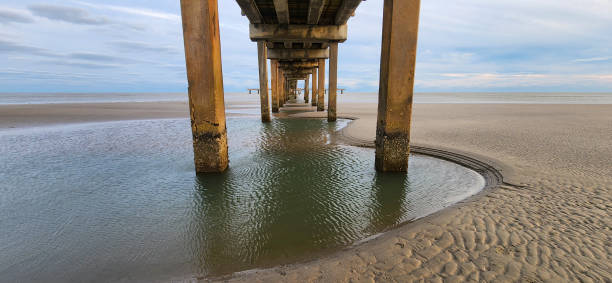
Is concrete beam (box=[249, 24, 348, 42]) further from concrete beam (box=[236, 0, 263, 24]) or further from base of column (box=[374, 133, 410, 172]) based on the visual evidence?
base of column (box=[374, 133, 410, 172])

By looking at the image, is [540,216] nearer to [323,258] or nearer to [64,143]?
[323,258]

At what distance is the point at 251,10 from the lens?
401 inches

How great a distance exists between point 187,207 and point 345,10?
9.50 m

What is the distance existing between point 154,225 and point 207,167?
1.97 meters

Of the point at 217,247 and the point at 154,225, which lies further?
the point at 154,225

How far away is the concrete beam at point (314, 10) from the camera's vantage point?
927cm

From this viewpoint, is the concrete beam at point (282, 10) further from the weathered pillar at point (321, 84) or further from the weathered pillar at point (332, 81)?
the weathered pillar at point (321, 84)

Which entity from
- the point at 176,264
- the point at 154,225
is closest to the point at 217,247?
the point at 176,264

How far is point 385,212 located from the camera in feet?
11.8

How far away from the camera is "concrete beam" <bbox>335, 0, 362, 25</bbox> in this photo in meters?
9.42

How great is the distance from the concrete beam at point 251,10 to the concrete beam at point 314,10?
2.10m

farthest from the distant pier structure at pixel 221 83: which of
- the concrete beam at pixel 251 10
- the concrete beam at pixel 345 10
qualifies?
the concrete beam at pixel 345 10

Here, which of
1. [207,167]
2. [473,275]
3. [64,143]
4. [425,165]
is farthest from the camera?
[64,143]

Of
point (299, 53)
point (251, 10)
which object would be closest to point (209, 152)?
point (251, 10)
